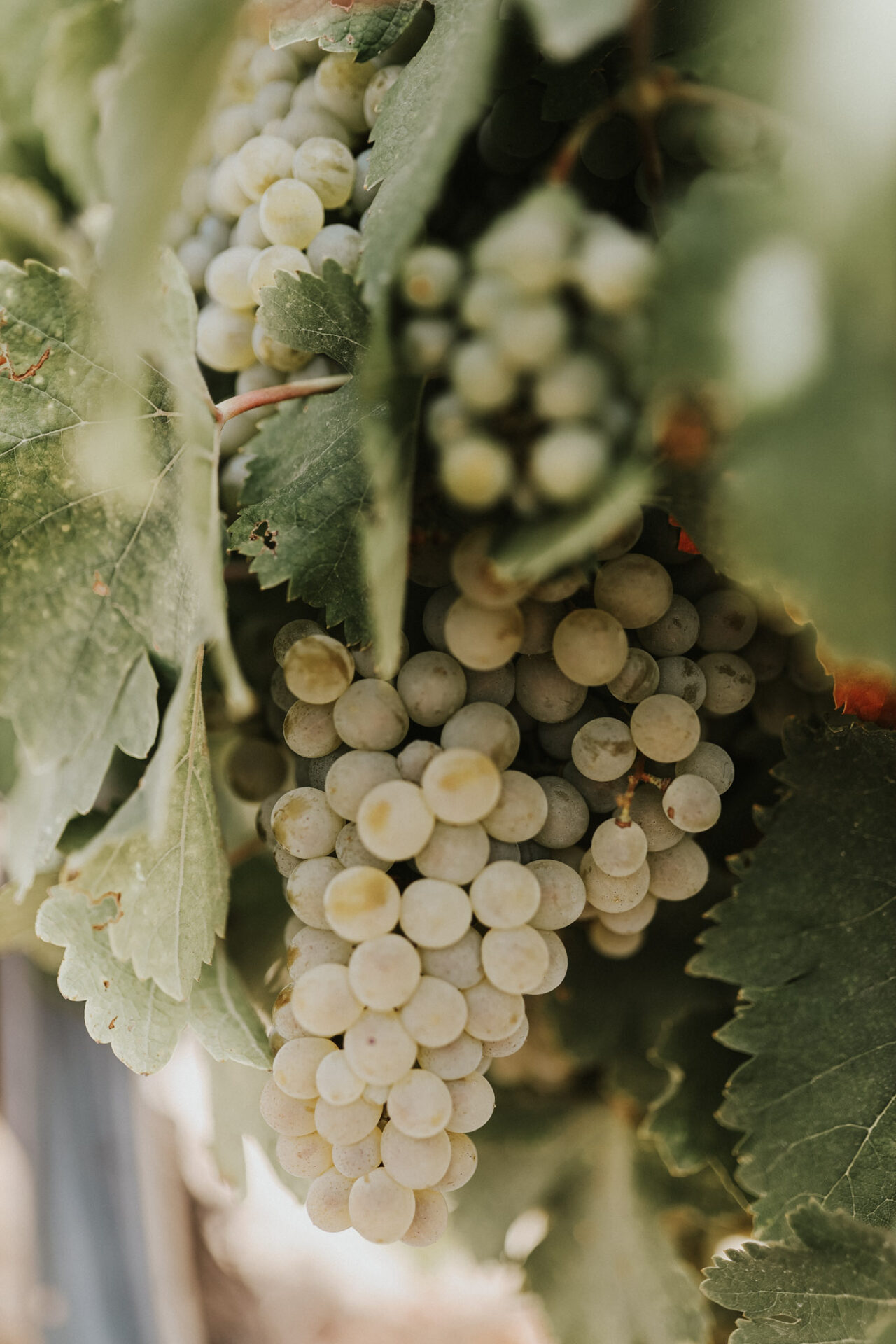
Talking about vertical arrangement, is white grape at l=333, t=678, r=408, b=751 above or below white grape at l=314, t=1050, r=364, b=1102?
above

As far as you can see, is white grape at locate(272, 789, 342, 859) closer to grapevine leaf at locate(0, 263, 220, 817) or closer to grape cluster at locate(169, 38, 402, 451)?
grapevine leaf at locate(0, 263, 220, 817)

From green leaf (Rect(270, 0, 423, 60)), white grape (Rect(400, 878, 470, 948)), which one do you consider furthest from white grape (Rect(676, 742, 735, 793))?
green leaf (Rect(270, 0, 423, 60))

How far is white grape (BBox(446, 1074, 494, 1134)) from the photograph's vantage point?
1.09ft

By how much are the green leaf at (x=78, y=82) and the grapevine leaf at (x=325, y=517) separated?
0.11 metres

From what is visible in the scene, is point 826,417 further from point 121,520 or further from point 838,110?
point 121,520

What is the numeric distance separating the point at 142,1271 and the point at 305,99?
43.1 inches

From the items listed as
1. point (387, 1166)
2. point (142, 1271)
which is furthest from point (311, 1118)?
point (142, 1271)

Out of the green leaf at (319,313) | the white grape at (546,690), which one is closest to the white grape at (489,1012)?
the white grape at (546,690)

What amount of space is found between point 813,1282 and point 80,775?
1.21ft

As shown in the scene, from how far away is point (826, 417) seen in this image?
0.22m

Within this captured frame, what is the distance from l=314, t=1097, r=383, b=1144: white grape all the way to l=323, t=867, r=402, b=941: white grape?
0.06 meters

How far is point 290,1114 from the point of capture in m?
0.34

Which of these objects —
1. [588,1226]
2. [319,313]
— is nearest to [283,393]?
[319,313]

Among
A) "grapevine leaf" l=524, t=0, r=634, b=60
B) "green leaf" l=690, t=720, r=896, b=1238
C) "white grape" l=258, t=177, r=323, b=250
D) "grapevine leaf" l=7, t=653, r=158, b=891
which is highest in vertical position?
"grapevine leaf" l=524, t=0, r=634, b=60
